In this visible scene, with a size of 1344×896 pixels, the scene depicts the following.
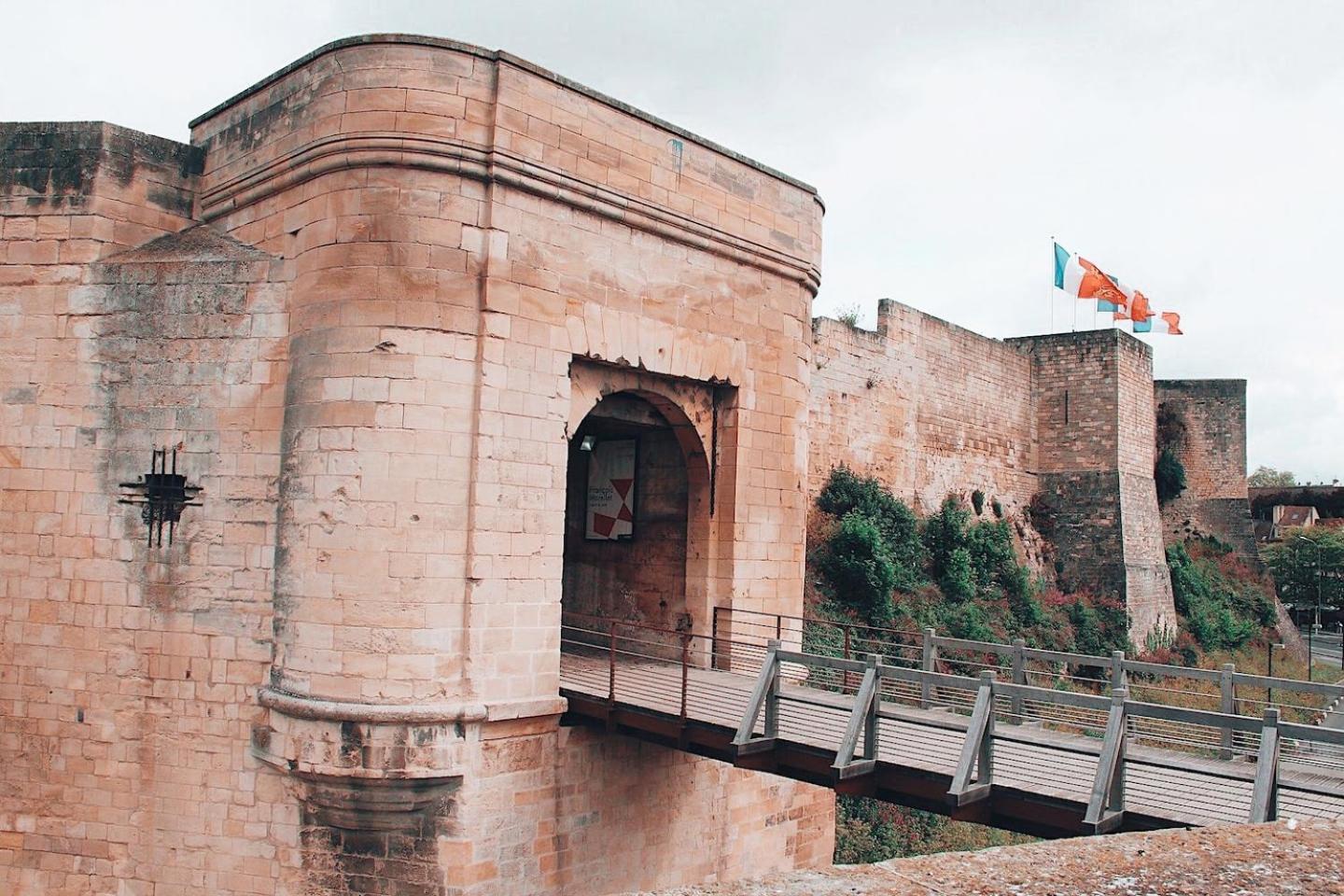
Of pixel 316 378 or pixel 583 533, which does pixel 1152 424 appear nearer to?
pixel 583 533

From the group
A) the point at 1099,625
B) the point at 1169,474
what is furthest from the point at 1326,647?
the point at 1099,625

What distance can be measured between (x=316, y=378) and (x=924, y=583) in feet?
49.8

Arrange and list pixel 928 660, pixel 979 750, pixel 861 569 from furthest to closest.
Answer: pixel 861 569 → pixel 928 660 → pixel 979 750

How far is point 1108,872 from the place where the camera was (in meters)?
2.79

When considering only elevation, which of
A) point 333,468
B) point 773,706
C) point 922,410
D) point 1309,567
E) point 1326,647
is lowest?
point 1326,647

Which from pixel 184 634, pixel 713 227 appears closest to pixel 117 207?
pixel 184 634

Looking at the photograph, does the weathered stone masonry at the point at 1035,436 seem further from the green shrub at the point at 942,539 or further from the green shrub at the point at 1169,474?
the green shrub at the point at 1169,474

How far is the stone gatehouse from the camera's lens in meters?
8.30

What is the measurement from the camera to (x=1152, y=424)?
29.2 m

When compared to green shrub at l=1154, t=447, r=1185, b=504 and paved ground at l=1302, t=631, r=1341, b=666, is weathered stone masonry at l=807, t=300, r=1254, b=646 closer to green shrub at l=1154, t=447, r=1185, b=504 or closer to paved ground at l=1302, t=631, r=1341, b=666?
green shrub at l=1154, t=447, r=1185, b=504

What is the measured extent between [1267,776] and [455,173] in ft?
22.2

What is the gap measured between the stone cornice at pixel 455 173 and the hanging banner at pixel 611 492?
8.80 feet

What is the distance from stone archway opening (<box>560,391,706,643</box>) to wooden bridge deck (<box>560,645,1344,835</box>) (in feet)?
3.61

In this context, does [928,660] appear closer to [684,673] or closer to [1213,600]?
[684,673]
